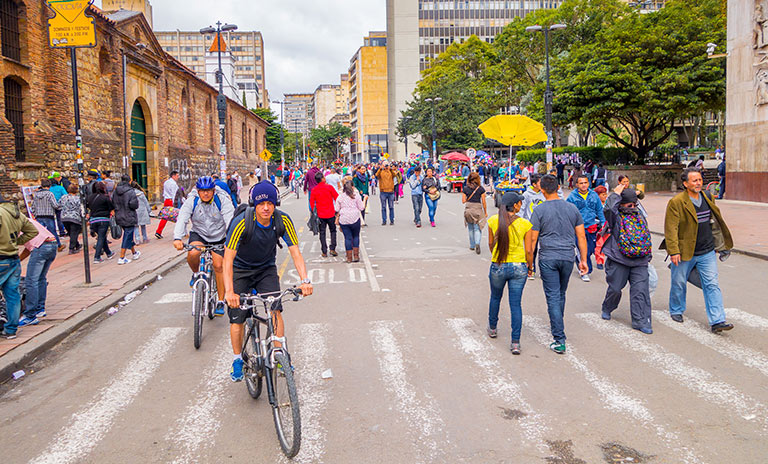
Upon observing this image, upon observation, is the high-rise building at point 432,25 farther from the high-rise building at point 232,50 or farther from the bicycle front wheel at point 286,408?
the bicycle front wheel at point 286,408

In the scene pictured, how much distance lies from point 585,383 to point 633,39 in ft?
95.8

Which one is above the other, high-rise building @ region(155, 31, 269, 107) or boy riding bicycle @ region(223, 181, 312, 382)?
high-rise building @ region(155, 31, 269, 107)

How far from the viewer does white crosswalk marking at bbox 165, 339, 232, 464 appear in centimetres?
427

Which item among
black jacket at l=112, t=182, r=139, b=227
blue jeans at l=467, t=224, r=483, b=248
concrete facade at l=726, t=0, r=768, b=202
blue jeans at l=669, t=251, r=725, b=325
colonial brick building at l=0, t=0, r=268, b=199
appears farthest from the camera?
concrete facade at l=726, t=0, r=768, b=202

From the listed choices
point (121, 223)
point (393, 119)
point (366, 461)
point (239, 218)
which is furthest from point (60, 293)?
point (393, 119)

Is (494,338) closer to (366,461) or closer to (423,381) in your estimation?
(423,381)

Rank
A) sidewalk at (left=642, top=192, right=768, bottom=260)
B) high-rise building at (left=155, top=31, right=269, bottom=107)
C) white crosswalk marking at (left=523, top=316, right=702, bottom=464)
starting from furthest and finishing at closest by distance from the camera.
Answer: high-rise building at (left=155, top=31, right=269, bottom=107), sidewalk at (left=642, top=192, right=768, bottom=260), white crosswalk marking at (left=523, top=316, right=702, bottom=464)

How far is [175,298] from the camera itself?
9.40 m

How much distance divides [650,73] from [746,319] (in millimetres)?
24843

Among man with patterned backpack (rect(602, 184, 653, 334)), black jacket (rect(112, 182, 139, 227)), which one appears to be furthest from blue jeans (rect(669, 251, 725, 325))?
black jacket (rect(112, 182, 139, 227))

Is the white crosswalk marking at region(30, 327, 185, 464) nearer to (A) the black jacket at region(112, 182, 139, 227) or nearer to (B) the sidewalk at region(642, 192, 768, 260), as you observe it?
(A) the black jacket at region(112, 182, 139, 227)

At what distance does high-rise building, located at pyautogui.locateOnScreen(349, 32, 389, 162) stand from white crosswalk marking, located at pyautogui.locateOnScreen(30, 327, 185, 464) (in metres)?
115

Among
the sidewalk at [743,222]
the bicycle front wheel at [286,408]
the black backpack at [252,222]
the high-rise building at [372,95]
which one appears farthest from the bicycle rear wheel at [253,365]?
the high-rise building at [372,95]

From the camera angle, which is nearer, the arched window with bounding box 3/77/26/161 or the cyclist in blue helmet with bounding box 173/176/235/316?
the cyclist in blue helmet with bounding box 173/176/235/316
